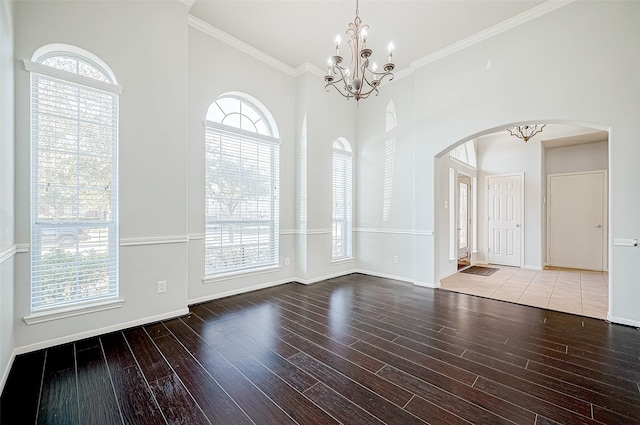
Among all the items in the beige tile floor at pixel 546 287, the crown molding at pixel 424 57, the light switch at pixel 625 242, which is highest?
the crown molding at pixel 424 57

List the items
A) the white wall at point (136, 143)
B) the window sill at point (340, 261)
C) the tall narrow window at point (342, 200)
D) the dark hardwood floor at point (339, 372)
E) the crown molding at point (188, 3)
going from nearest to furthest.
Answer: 1. the dark hardwood floor at point (339, 372)
2. the white wall at point (136, 143)
3. the crown molding at point (188, 3)
4. the window sill at point (340, 261)
5. the tall narrow window at point (342, 200)

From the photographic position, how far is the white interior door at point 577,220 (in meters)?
6.13

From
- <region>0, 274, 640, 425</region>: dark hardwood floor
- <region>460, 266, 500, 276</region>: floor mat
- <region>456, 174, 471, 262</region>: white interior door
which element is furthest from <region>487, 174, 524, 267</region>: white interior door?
<region>0, 274, 640, 425</region>: dark hardwood floor

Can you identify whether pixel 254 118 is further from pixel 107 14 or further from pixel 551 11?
pixel 551 11

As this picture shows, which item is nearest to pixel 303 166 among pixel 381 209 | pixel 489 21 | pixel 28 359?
pixel 381 209

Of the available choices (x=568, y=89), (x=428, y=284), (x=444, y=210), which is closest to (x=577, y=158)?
(x=444, y=210)

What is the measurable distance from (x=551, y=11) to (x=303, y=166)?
383 centimetres

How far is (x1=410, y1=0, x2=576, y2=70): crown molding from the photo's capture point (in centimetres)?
333

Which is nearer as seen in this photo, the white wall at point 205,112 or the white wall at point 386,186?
the white wall at point 205,112

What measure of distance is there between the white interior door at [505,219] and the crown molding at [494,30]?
4.02 meters

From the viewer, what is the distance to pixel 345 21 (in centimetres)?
357

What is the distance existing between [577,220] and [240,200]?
7738 millimetres

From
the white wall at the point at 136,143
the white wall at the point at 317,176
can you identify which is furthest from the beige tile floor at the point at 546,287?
the white wall at the point at 136,143

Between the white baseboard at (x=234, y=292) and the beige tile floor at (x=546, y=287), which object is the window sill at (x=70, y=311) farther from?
the beige tile floor at (x=546, y=287)
